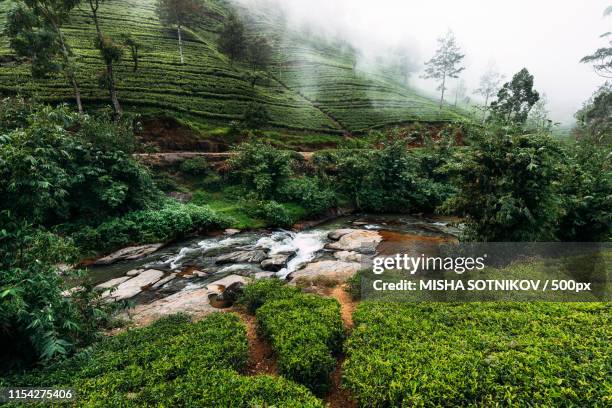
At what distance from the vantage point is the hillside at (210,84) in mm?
35969

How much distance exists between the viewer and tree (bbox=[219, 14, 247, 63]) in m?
51.1

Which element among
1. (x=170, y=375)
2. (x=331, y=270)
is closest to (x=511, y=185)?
(x=331, y=270)

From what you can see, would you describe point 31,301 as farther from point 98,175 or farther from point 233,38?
point 233,38

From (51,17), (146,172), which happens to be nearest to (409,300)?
(146,172)

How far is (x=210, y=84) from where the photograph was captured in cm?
4684

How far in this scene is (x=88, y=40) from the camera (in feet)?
157

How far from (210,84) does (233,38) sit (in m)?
11.6

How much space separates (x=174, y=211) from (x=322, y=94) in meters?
53.8

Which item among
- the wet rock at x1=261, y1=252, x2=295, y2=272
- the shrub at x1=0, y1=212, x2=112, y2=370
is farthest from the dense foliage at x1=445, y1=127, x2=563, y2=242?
the shrub at x1=0, y1=212, x2=112, y2=370

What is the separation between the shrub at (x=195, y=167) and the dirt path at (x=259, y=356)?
19343 mm

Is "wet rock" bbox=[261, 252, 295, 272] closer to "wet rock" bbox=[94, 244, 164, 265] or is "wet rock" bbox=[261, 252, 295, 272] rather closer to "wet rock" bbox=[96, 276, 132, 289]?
"wet rock" bbox=[96, 276, 132, 289]

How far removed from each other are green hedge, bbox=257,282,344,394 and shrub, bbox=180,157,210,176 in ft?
61.6

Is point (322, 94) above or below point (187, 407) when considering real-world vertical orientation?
above

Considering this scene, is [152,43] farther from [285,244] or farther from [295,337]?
[295,337]
